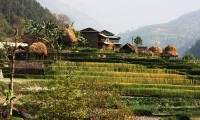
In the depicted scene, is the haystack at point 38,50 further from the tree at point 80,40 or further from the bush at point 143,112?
the bush at point 143,112

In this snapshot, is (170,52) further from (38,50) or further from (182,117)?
(182,117)

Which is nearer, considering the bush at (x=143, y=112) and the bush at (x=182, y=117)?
the bush at (x=182, y=117)

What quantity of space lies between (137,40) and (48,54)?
3105 inches

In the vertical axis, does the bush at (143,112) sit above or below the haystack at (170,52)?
below

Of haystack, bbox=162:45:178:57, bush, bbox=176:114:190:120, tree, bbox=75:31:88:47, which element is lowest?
bush, bbox=176:114:190:120

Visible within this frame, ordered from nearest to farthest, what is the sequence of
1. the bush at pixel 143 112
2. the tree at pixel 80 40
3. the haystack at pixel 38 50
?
the bush at pixel 143 112, the haystack at pixel 38 50, the tree at pixel 80 40

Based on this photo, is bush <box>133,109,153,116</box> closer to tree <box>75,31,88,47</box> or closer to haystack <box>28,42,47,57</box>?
haystack <box>28,42,47,57</box>

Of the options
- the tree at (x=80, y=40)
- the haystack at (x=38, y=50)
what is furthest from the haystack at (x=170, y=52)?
the haystack at (x=38, y=50)

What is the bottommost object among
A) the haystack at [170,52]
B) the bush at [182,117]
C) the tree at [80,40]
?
the bush at [182,117]

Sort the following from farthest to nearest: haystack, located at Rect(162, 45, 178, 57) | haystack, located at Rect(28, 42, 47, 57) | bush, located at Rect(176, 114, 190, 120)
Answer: haystack, located at Rect(162, 45, 178, 57) → haystack, located at Rect(28, 42, 47, 57) → bush, located at Rect(176, 114, 190, 120)

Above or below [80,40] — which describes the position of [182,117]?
below

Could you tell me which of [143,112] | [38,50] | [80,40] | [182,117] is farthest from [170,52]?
[182,117]

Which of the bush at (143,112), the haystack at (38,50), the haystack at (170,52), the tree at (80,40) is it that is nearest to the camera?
the bush at (143,112)

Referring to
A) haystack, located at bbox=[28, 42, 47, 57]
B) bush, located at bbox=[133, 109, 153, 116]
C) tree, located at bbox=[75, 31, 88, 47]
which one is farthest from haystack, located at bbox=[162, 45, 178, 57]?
bush, located at bbox=[133, 109, 153, 116]
